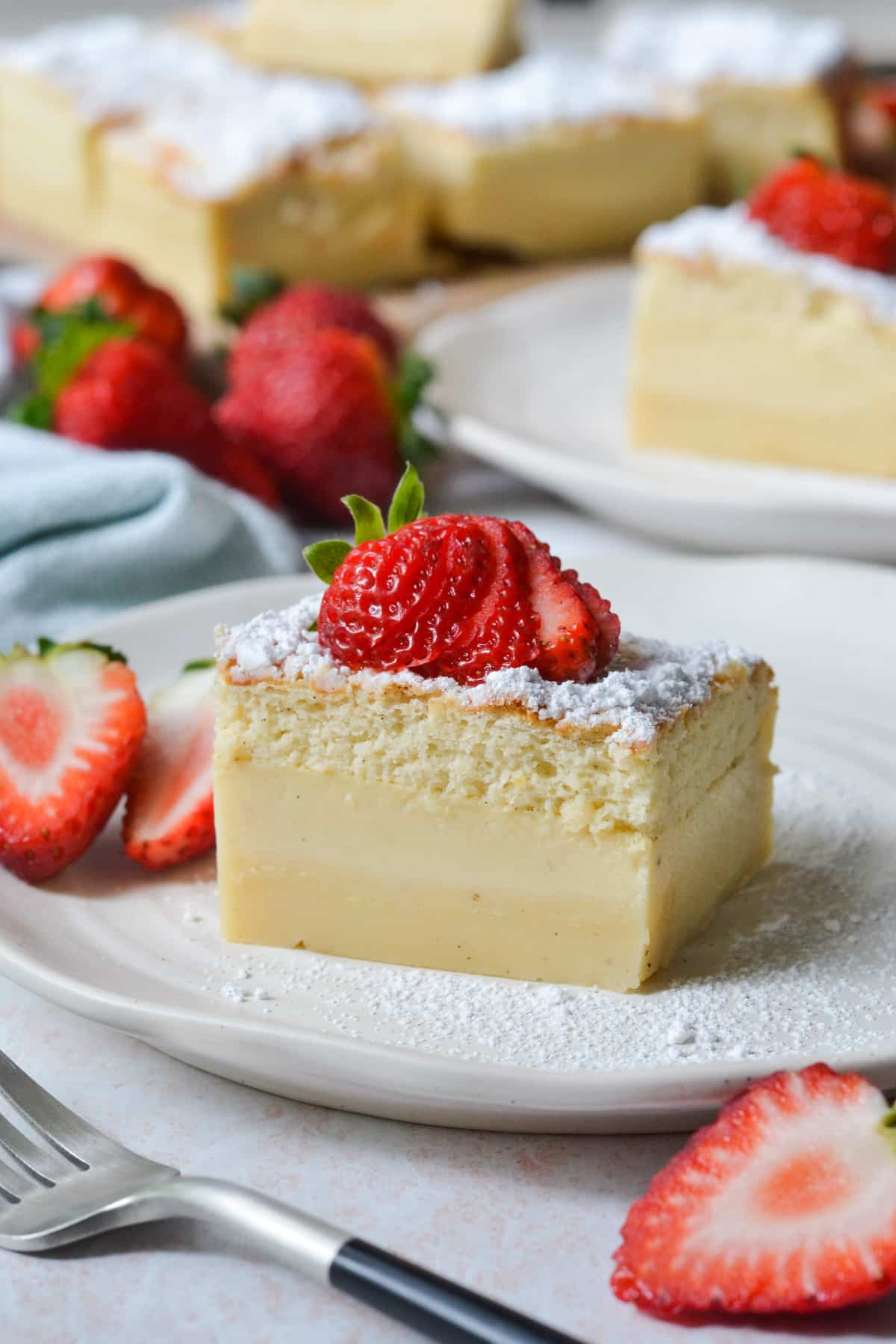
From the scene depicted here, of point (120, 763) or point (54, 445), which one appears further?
point (54, 445)

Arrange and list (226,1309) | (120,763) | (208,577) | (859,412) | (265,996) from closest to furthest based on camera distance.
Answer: (226,1309) < (265,996) < (120,763) < (208,577) < (859,412)

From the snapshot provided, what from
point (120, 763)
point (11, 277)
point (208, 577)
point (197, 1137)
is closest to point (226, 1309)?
point (197, 1137)

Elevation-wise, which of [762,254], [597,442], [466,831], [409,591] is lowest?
[597,442]

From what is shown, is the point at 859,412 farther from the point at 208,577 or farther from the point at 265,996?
the point at 265,996

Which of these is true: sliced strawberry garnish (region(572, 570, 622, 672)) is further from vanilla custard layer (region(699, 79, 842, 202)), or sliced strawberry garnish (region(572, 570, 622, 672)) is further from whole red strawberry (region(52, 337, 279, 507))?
vanilla custard layer (region(699, 79, 842, 202))

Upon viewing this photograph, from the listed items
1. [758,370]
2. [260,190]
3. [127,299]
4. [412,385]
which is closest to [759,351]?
[758,370]

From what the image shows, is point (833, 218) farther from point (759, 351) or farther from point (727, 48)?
point (727, 48)
